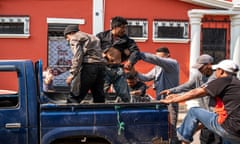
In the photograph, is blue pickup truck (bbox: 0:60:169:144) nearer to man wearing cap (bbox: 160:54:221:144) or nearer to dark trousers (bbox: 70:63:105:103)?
dark trousers (bbox: 70:63:105:103)

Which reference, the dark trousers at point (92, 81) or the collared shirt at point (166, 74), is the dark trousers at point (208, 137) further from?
the dark trousers at point (92, 81)

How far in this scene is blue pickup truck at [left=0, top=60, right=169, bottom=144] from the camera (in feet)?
14.8

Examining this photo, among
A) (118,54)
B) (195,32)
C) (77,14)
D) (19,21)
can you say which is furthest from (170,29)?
(118,54)

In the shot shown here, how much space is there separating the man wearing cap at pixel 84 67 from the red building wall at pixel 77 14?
642cm

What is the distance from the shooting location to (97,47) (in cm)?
545

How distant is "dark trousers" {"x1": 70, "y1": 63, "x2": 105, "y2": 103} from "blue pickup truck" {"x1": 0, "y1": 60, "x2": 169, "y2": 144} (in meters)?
0.63

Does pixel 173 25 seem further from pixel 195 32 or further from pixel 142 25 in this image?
pixel 142 25

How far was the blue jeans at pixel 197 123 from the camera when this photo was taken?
4.71 meters

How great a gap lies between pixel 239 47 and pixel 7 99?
27.4 ft

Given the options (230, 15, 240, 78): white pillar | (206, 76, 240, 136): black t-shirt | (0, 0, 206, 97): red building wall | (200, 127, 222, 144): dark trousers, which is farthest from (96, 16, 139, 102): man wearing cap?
(230, 15, 240, 78): white pillar

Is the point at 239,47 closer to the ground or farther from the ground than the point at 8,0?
closer to the ground

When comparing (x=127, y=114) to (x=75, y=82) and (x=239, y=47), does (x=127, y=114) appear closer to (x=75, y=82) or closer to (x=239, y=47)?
(x=75, y=82)

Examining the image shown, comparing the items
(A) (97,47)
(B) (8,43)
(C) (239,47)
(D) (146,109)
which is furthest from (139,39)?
(D) (146,109)

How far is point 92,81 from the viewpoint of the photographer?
5.34 meters
